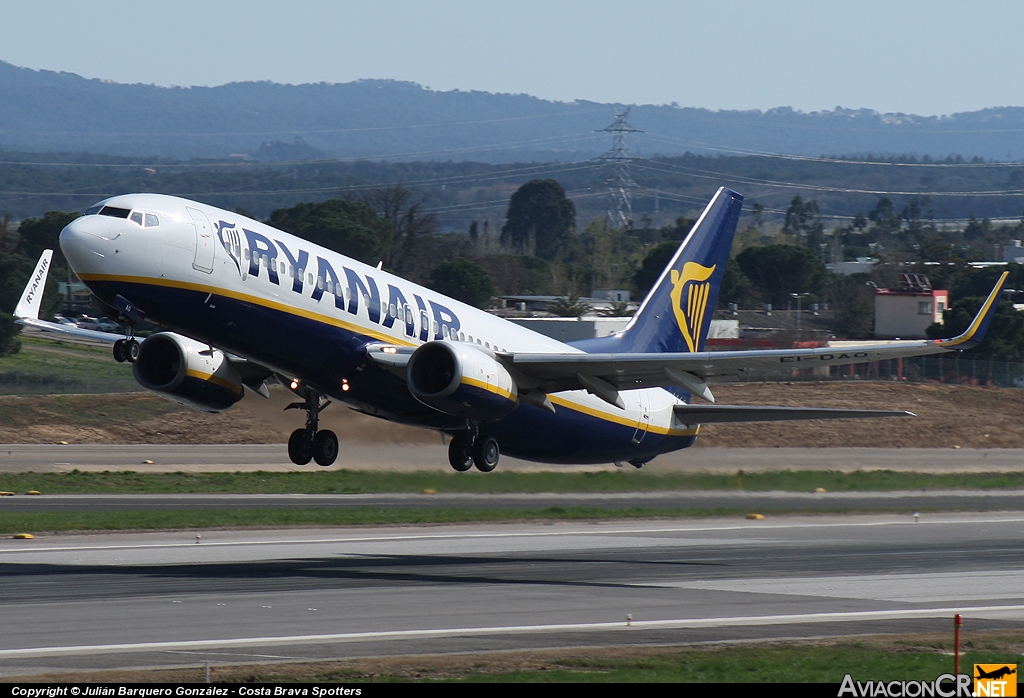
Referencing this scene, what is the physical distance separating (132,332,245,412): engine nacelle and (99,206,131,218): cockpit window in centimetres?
589

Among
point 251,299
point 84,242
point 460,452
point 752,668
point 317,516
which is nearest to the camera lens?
point 752,668

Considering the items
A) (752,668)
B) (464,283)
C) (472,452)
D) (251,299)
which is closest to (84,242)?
(251,299)

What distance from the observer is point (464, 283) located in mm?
121062

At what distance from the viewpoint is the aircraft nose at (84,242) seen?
87.3ft

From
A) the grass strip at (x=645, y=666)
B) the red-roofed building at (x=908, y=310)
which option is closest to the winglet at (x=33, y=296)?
the grass strip at (x=645, y=666)

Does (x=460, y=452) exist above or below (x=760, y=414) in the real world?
below

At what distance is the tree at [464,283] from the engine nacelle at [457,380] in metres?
88.2

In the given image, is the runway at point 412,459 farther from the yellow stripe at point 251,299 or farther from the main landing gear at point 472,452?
the yellow stripe at point 251,299

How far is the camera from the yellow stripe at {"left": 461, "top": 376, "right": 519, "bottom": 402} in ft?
99.1

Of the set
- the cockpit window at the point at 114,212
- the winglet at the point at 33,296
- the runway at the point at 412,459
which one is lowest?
the runway at the point at 412,459

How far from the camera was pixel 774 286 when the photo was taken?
495ft

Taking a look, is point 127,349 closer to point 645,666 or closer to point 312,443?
point 312,443

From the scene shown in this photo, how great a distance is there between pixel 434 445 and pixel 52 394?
34.8 meters

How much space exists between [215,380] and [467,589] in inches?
378
